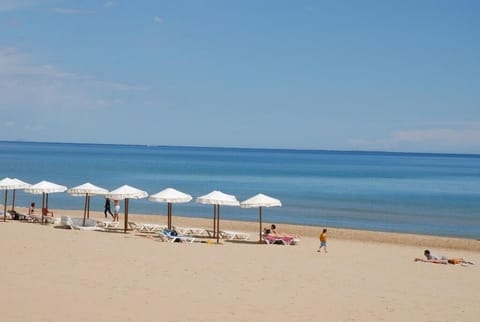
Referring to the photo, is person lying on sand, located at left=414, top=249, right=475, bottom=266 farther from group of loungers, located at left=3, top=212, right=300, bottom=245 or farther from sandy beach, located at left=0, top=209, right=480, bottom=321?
group of loungers, located at left=3, top=212, right=300, bottom=245

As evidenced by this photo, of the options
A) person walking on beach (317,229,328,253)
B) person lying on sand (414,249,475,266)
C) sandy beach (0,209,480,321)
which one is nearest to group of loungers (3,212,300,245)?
sandy beach (0,209,480,321)

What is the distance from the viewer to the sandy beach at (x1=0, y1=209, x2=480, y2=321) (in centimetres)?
1016

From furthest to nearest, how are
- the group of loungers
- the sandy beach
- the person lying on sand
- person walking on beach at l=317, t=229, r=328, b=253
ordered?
1. the group of loungers
2. person walking on beach at l=317, t=229, r=328, b=253
3. the person lying on sand
4. the sandy beach

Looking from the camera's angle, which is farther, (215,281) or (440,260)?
(440,260)

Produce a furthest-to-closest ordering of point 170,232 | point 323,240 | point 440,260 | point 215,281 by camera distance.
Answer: point 170,232 < point 323,240 < point 440,260 < point 215,281

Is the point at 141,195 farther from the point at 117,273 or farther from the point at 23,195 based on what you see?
the point at 23,195

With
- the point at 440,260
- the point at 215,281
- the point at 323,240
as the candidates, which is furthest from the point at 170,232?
the point at 440,260

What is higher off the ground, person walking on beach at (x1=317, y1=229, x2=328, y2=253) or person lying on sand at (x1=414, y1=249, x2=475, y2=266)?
person walking on beach at (x1=317, y1=229, x2=328, y2=253)

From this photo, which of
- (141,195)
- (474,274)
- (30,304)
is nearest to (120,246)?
(141,195)

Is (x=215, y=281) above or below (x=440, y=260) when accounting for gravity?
below

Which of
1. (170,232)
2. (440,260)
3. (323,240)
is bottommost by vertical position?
(440,260)

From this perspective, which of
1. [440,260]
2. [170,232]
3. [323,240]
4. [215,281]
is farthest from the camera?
[170,232]

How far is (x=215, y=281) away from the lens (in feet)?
42.1

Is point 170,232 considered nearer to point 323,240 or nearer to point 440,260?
point 323,240
